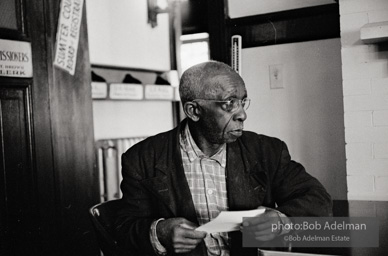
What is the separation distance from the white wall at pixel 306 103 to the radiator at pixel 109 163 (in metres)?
1.06

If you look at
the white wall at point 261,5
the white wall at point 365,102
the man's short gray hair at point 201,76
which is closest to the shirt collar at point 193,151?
the man's short gray hair at point 201,76

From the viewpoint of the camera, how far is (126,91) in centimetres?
388

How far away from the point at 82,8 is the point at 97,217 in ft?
5.84

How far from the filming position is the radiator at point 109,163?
376 cm

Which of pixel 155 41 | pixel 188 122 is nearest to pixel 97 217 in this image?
pixel 188 122

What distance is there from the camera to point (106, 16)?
3877 mm

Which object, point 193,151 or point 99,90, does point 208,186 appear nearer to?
point 193,151

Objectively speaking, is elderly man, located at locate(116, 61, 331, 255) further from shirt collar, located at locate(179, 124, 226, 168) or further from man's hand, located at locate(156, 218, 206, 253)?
man's hand, located at locate(156, 218, 206, 253)

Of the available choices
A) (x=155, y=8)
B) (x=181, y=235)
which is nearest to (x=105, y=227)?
(x=181, y=235)

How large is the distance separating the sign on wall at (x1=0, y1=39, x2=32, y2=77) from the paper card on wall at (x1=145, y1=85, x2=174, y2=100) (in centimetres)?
138

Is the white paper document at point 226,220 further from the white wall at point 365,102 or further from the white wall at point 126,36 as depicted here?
the white wall at point 126,36

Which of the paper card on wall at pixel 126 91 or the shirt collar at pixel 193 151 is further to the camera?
the paper card on wall at pixel 126 91

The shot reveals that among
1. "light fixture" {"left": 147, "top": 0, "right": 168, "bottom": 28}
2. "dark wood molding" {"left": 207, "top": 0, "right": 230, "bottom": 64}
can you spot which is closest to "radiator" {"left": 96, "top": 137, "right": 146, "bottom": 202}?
"dark wood molding" {"left": 207, "top": 0, "right": 230, "bottom": 64}

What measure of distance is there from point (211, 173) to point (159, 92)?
7.54ft
